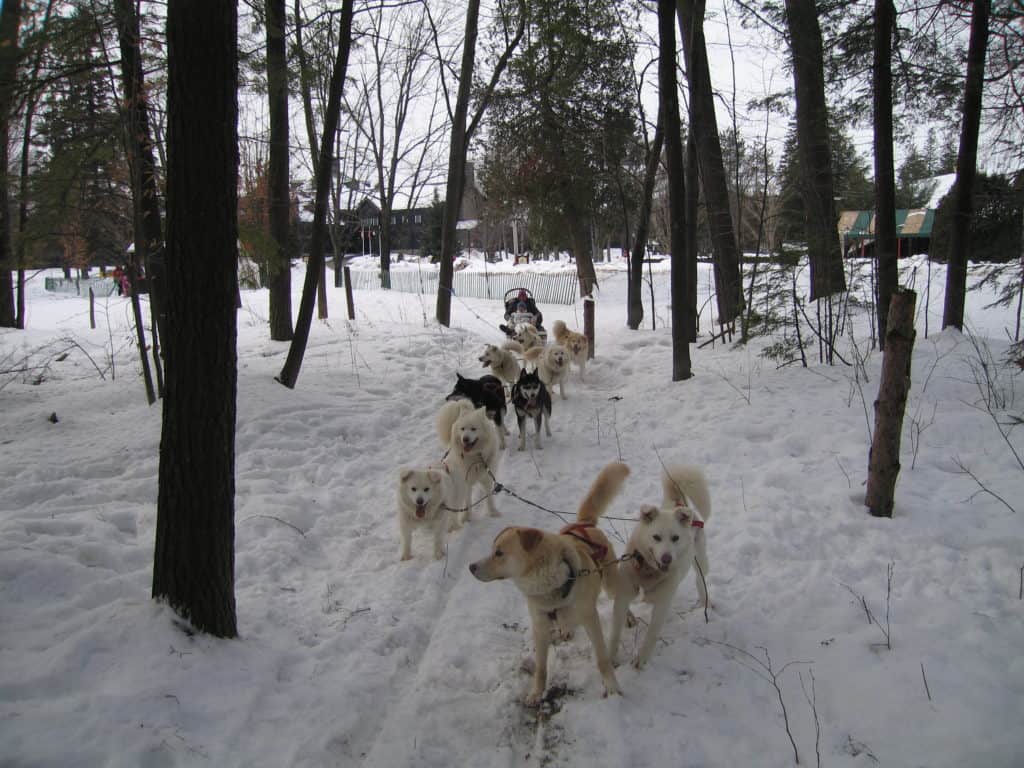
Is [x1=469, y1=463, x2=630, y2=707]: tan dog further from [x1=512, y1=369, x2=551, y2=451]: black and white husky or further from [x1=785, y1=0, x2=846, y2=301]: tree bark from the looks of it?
[x1=785, y1=0, x2=846, y2=301]: tree bark

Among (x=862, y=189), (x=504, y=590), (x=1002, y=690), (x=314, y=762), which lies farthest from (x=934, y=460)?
(x=862, y=189)

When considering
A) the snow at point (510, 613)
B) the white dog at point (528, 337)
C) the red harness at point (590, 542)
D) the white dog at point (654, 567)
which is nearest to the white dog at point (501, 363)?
the white dog at point (528, 337)

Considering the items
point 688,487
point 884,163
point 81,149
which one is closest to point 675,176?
point 884,163

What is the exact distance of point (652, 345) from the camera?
1225 cm

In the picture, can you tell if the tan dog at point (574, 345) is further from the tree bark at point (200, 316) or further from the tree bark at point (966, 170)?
the tree bark at point (200, 316)

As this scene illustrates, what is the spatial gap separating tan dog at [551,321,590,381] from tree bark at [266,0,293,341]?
481 cm

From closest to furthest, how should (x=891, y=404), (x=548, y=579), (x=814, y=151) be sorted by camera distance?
1. (x=548, y=579)
2. (x=891, y=404)
3. (x=814, y=151)

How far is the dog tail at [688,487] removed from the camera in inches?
151

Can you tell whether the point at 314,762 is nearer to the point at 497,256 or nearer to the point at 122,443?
the point at 122,443

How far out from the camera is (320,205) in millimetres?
8586

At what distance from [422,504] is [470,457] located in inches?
34.1

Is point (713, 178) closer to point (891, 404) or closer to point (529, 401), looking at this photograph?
point (529, 401)

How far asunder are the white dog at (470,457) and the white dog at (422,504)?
0.37m

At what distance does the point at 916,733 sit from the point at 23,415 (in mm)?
8998
